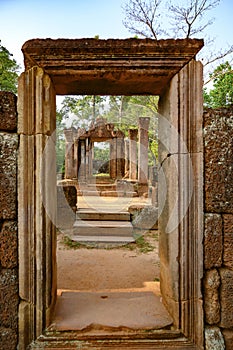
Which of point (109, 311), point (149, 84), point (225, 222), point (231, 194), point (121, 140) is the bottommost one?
point (109, 311)

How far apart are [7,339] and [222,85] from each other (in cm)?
1258

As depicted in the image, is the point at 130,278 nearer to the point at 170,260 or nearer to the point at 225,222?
the point at 170,260

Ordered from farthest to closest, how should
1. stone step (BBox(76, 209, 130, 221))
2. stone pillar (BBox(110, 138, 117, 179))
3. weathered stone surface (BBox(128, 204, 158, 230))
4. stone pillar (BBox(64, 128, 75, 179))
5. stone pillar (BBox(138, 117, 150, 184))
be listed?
1. stone pillar (BBox(110, 138, 117, 179))
2. stone pillar (BBox(64, 128, 75, 179))
3. stone pillar (BBox(138, 117, 150, 184))
4. stone step (BBox(76, 209, 130, 221))
5. weathered stone surface (BBox(128, 204, 158, 230))

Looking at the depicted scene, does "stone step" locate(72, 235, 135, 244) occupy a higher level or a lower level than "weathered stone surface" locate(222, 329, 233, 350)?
lower

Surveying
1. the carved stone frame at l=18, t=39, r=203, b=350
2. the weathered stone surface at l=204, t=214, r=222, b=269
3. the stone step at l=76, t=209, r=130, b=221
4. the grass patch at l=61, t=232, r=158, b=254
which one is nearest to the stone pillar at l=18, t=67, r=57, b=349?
the carved stone frame at l=18, t=39, r=203, b=350

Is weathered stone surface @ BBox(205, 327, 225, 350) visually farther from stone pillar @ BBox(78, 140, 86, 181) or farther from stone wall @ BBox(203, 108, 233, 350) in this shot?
stone pillar @ BBox(78, 140, 86, 181)

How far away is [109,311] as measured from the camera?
97.4 inches

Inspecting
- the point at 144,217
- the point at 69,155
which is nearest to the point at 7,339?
the point at 144,217

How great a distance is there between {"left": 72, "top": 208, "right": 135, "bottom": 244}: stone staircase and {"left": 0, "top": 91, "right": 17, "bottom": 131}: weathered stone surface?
4.34 m

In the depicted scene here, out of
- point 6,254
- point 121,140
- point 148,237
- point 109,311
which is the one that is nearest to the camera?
point 6,254

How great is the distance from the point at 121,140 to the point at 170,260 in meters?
17.0

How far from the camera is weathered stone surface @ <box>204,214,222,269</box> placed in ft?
7.16

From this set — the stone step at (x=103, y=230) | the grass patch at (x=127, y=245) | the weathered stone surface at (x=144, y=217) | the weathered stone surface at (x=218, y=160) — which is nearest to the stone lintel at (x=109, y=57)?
the weathered stone surface at (x=218, y=160)

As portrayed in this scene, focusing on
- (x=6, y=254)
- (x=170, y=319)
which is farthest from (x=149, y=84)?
(x=170, y=319)
